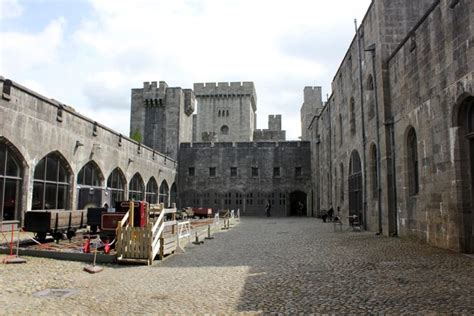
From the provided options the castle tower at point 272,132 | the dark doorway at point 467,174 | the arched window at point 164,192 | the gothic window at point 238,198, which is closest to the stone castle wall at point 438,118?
the dark doorway at point 467,174

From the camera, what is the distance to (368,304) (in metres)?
5.44

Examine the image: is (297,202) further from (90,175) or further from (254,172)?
(90,175)

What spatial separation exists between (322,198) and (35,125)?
2134 cm

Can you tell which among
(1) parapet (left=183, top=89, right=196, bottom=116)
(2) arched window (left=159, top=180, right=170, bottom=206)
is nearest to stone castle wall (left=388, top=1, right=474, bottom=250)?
(2) arched window (left=159, top=180, right=170, bottom=206)

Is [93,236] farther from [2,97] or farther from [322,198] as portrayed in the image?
[322,198]

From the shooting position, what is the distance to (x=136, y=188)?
2806 cm

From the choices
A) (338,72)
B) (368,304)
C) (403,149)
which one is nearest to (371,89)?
(403,149)

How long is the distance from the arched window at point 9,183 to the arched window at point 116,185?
784 centimetres

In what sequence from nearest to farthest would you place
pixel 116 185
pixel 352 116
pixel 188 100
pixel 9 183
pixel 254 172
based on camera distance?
pixel 9 183 < pixel 352 116 < pixel 116 185 < pixel 254 172 < pixel 188 100

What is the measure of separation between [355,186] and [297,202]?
20.3m

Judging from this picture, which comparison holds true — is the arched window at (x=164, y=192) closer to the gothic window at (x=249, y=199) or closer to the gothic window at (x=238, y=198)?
the gothic window at (x=238, y=198)

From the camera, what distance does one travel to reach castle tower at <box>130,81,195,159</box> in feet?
126

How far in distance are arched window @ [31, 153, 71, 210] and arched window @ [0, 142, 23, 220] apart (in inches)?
37.6

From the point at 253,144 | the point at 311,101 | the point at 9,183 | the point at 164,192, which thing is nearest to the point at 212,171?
the point at 253,144
